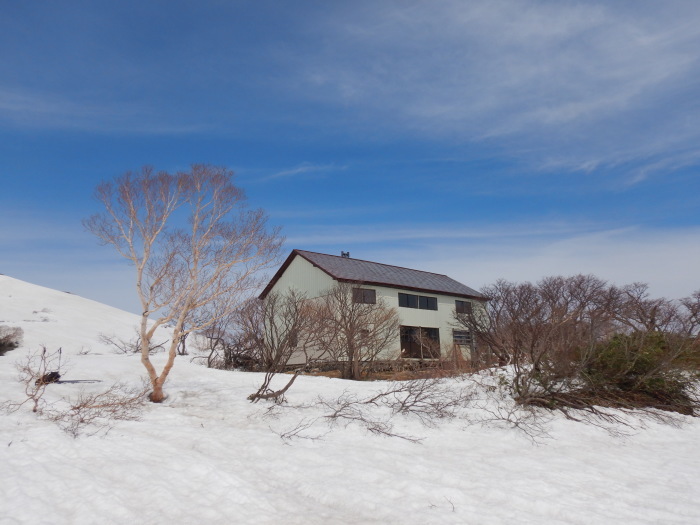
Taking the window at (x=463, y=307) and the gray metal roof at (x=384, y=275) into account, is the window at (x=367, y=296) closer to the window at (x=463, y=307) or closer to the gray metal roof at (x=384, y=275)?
the gray metal roof at (x=384, y=275)

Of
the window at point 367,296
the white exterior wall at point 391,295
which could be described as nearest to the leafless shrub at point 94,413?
the window at point 367,296

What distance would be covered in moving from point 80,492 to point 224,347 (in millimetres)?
19162

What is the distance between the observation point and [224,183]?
15117 millimetres

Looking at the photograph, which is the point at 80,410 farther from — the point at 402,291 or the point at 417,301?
the point at 417,301

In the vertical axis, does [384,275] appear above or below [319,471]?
above

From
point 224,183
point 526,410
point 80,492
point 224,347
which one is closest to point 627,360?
point 526,410

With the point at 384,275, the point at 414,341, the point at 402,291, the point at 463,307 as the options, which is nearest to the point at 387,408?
the point at 414,341

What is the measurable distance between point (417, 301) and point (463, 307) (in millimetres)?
4914

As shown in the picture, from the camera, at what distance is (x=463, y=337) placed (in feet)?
119

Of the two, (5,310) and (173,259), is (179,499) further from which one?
(5,310)

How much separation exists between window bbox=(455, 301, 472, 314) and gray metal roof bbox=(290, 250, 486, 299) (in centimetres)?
60

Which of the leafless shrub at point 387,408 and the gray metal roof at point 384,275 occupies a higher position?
the gray metal roof at point 384,275

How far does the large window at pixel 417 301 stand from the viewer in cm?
3319

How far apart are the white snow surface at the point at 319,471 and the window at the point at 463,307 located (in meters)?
22.1
